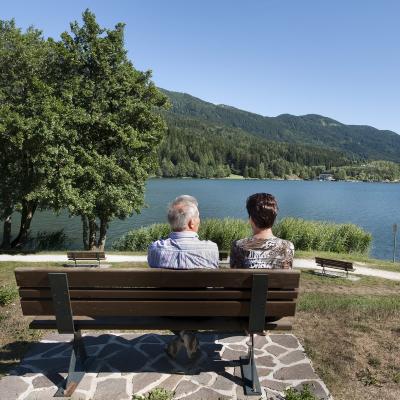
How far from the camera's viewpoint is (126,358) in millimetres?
5199

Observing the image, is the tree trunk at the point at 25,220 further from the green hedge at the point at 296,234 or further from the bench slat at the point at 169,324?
the bench slat at the point at 169,324

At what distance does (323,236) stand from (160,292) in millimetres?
21086

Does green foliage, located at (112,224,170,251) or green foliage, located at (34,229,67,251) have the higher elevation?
green foliage, located at (112,224,170,251)

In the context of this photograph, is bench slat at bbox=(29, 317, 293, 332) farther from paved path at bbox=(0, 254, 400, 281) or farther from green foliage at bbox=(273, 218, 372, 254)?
green foliage at bbox=(273, 218, 372, 254)

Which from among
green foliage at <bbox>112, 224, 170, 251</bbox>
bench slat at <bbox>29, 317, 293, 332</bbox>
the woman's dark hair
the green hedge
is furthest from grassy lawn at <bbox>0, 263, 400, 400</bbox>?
green foliage at <bbox>112, 224, 170, 251</bbox>

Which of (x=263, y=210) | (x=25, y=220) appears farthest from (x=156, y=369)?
(x=25, y=220)

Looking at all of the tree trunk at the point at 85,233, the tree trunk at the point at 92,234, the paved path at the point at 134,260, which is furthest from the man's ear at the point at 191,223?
the tree trunk at the point at 92,234

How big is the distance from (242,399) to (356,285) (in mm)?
9241

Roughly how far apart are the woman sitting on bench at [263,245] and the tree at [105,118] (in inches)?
602

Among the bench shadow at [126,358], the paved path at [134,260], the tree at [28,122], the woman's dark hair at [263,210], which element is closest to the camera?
the woman's dark hair at [263,210]

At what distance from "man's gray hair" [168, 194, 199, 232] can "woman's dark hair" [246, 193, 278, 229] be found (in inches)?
26.4

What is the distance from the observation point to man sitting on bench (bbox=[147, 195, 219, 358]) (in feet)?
14.3

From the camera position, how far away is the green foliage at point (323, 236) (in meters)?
23.5

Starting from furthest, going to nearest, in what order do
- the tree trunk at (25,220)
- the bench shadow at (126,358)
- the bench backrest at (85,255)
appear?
the tree trunk at (25,220) → the bench backrest at (85,255) → the bench shadow at (126,358)
